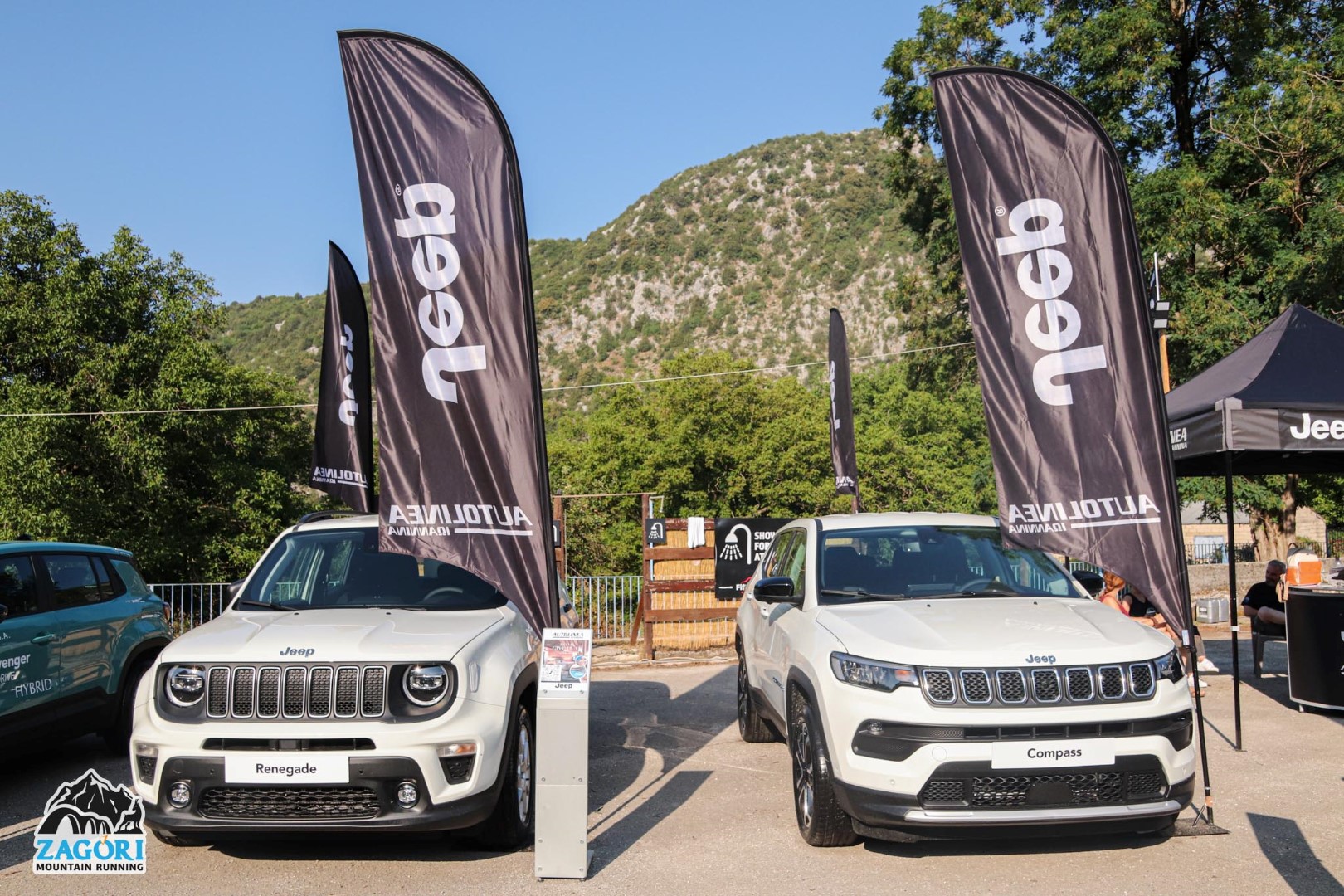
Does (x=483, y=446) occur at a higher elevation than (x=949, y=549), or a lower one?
higher

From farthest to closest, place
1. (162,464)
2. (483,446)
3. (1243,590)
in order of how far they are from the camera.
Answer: (162,464) < (1243,590) < (483,446)

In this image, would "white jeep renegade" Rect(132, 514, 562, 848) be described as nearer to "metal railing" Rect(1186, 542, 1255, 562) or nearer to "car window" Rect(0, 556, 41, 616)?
"car window" Rect(0, 556, 41, 616)

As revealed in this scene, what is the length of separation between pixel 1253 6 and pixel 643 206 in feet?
406

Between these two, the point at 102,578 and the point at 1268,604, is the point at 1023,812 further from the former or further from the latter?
the point at 1268,604

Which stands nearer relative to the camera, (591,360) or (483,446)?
(483,446)

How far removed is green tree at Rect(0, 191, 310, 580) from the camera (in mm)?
23594

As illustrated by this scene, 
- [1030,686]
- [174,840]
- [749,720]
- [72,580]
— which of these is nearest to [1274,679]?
[749,720]

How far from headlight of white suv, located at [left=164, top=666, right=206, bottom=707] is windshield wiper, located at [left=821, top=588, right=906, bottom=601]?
3491mm

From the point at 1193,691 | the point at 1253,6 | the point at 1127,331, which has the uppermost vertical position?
the point at 1253,6

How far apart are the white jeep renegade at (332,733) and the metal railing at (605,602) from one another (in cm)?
1118

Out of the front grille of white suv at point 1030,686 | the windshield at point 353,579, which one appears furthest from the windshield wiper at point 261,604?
the front grille of white suv at point 1030,686

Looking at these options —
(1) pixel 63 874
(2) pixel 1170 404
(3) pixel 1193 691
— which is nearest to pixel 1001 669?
(3) pixel 1193 691

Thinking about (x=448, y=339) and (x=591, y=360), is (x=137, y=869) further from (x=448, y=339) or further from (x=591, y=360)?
(x=591, y=360)

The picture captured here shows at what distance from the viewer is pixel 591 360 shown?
111 m
